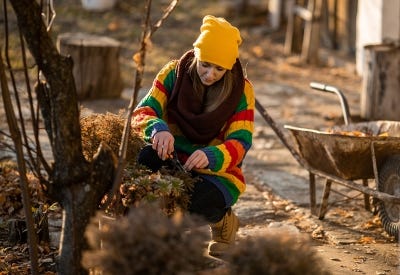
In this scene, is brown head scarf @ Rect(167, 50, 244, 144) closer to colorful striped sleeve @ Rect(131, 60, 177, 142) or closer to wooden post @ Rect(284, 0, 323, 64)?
colorful striped sleeve @ Rect(131, 60, 177, 142)

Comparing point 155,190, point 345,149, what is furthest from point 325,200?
point 155,190

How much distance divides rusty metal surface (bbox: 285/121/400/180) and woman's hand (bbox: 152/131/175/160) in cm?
138

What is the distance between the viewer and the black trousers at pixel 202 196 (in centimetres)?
448

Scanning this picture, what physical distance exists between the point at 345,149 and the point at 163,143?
5.03 ft

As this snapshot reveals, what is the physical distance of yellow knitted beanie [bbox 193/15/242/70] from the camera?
443 cm

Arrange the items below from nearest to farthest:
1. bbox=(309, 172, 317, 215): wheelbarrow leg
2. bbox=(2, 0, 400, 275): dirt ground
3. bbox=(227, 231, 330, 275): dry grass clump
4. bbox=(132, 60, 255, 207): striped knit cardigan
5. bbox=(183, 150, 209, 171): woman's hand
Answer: bbox=(227, 231, 330, 275): dry grass clump < bbox=(183, 150, 209, 171): woman's hand < bbox=(132, 60, 255, 207): striped knit cardigan < bbox=(2, 0, 400, 275): dirt ground < bbox=(309, 172, 317, 215): wheelbarrow leg

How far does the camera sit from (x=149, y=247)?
3.08m

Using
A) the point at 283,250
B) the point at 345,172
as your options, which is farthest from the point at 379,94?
the point at 283,250

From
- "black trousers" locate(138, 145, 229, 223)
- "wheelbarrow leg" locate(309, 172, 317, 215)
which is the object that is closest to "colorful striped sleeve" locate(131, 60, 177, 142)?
"black trousers" locate(138, 145, 229, 223)

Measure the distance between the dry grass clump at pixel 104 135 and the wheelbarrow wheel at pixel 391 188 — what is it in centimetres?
169

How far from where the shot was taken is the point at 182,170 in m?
4.41

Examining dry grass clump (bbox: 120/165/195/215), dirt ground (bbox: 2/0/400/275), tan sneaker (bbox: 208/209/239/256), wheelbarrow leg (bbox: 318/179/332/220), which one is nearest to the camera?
dry grass clump (bbox: 120/165/195/215)

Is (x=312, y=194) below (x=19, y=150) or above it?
below

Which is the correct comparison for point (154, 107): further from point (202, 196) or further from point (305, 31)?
point (305, 31)
